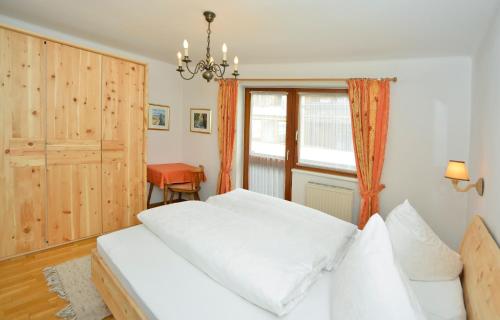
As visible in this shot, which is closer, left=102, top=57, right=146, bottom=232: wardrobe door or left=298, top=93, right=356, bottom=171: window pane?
left=102, top=57, right=146, bottom=232: wardrobe door

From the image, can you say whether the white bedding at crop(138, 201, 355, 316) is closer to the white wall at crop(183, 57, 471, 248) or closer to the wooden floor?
the wooden floor

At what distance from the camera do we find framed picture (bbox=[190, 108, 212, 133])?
4.63m

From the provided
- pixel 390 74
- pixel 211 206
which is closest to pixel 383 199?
pixel 390 74

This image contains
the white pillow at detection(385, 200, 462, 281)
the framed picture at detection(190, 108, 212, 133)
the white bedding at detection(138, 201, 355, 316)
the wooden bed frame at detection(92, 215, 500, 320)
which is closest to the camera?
the wooden bed frame at detection(92, 215, 500, 320)

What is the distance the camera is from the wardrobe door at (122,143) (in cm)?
322

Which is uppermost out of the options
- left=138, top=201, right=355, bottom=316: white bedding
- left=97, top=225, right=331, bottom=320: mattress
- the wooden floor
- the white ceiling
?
the white ceiling

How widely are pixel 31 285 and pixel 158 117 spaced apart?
2898mm

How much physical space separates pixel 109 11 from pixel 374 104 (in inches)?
115

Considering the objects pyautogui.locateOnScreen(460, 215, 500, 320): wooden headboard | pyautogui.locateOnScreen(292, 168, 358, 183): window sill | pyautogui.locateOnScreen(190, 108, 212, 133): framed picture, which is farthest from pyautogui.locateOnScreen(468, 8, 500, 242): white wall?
pyautogui.locateOnScreen(190, 108, 212, 133): framed picture

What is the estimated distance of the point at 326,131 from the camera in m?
3.78

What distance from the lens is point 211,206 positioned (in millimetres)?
2590

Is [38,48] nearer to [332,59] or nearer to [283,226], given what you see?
[283,226]

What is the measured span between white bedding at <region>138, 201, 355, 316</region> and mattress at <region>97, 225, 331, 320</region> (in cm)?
4

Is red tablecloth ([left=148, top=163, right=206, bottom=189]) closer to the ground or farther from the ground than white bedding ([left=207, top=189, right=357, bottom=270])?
farther from the ground
